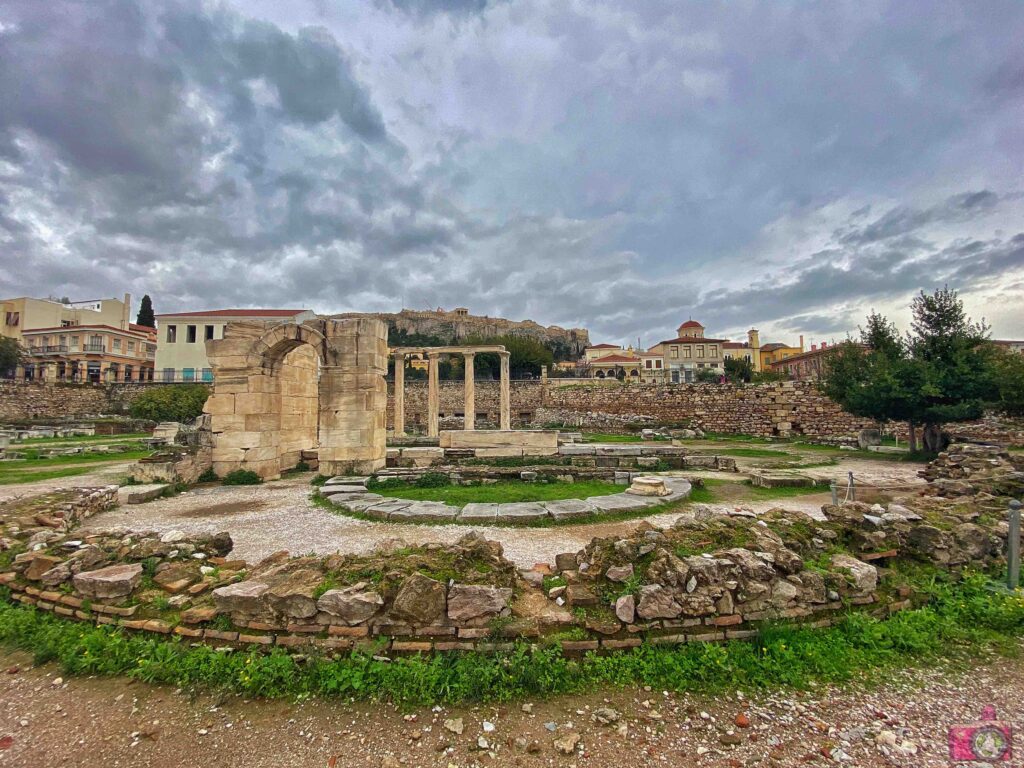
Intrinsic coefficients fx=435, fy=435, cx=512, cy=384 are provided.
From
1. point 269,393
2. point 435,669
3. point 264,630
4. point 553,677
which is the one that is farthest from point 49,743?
point 269,393

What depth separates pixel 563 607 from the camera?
3.73m

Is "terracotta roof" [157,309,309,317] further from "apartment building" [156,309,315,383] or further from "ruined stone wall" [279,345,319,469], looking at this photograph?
"ruined stone wall" [279,345,319,469]

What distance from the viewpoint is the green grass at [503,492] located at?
30.2 feet

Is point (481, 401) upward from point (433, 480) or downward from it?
upward

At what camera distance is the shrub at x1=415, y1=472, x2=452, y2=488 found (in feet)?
35.2

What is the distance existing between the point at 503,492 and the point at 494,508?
1828mm

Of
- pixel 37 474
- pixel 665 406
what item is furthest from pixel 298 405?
pixel 665 406

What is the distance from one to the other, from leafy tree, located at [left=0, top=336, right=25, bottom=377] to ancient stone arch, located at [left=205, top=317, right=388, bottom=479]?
161ft

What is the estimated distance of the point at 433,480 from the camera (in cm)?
1095

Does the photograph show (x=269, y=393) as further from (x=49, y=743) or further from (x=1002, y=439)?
(x=1002, y=439)

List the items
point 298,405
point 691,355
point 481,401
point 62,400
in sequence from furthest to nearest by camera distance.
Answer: point 691,355 < point 481,401 < point 62,400 < point 298,405

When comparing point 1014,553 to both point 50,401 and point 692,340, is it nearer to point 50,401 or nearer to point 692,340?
point 50,401

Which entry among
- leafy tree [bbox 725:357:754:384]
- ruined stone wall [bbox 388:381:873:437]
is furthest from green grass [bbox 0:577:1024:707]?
leafy tree [bbox 725:357:754:384]

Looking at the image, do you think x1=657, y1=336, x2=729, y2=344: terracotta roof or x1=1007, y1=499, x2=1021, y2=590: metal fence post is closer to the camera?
x1=1007, y1=499, x2=1021, y2=590: metal fence post
